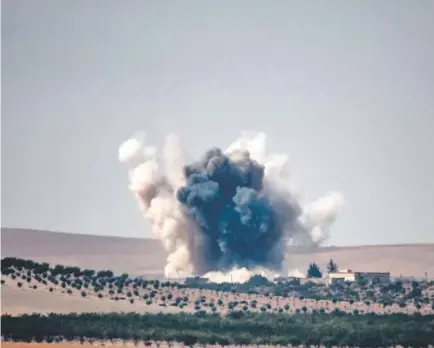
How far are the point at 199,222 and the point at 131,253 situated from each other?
4645 cm

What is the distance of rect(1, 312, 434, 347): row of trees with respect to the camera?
9419cm


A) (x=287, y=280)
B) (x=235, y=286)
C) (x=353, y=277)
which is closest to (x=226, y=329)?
(x=235, y=286)

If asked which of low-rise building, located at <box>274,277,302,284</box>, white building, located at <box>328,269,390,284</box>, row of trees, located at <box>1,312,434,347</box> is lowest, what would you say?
row of trees, located at <box>1,312,434,347</box>

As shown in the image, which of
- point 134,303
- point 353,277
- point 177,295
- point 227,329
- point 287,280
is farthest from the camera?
point 353,277

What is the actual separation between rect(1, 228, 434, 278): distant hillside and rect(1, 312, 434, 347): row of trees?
2488 inches

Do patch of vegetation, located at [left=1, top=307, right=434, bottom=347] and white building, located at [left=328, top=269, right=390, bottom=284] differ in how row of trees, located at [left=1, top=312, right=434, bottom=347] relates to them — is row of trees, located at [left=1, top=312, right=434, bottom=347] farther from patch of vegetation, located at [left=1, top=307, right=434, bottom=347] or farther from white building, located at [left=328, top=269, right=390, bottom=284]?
Result: white building, located at [left=328, top=269, right=390, bottom=284]

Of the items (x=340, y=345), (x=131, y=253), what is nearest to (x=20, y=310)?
(x=340, y=345)

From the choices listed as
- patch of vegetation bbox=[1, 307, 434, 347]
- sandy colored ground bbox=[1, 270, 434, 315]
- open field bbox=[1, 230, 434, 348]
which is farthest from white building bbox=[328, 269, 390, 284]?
patch of vegetation bbox=[1, 307, 434, 347]

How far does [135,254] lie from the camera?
17900cm

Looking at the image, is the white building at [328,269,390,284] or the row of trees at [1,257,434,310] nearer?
the row of trees at [1,257,434,310]

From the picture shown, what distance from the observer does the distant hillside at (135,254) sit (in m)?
177

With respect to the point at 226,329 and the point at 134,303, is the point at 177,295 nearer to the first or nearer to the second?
the point at 134,303

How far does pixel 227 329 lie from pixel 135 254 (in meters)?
81.4

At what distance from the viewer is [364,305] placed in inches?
4857
